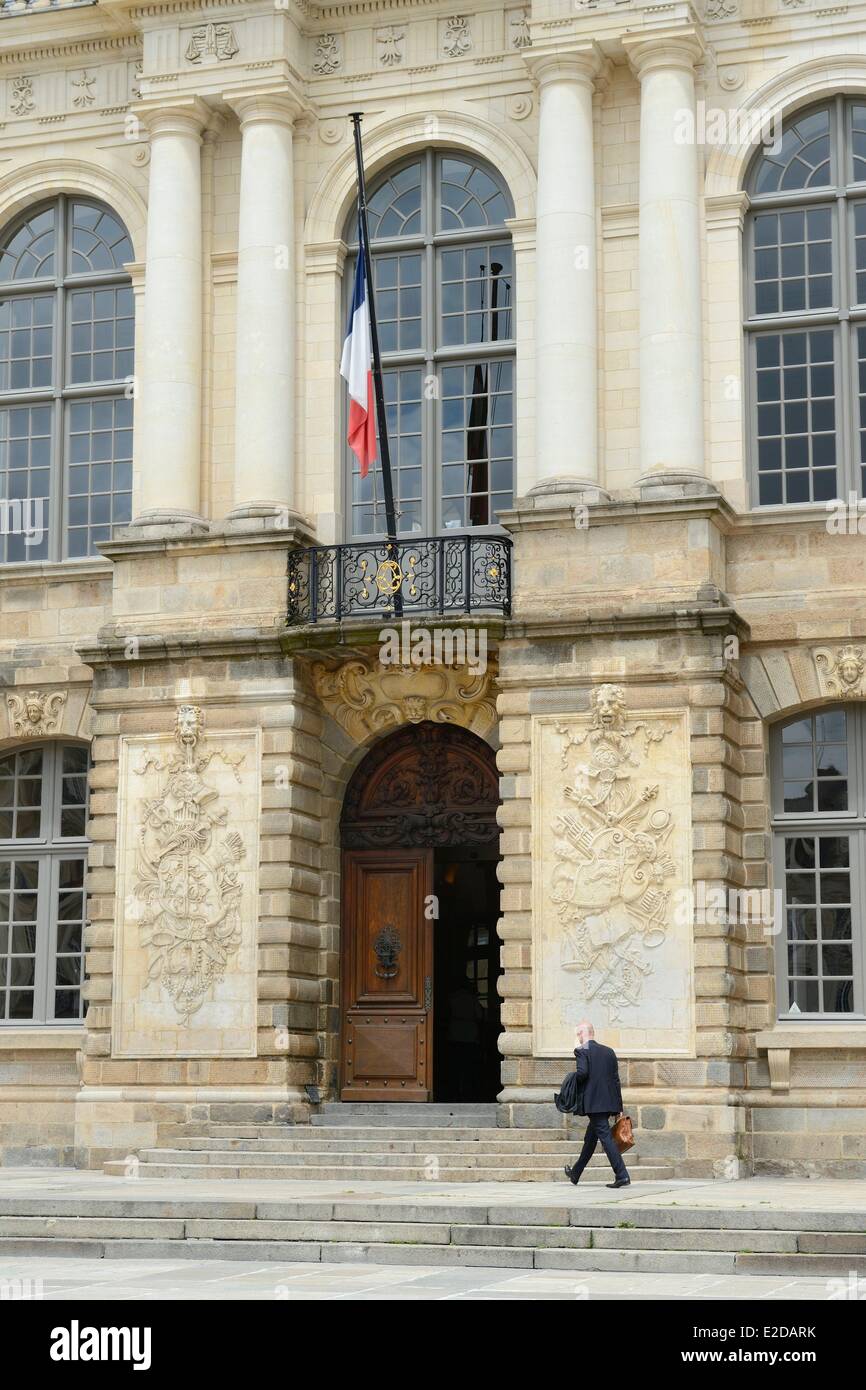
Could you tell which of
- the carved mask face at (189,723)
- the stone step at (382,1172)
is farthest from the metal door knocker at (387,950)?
the stone step at (382,1172)

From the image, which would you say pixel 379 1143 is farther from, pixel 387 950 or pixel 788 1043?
pixel 788 1043

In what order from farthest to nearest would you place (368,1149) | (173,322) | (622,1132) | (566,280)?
A: 1. (173,322)
2. (566,280)
3. (368,1149)
4. (622,1132)

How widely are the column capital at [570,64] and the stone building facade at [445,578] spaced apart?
66 mm

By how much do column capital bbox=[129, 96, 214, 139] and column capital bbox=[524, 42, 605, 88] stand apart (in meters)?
3.89

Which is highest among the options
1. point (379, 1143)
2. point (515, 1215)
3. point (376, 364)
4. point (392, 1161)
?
point (376, 364)

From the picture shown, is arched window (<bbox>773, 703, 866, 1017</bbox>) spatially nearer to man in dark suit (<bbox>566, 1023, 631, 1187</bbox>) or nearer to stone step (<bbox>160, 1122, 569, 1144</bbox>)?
stone step (<bbox>160, 1122, 569, 1144</bbox>)

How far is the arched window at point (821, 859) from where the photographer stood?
70.4ft

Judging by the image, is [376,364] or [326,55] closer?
[376,364]

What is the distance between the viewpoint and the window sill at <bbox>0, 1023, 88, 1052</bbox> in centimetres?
2358

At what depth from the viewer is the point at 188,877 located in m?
22.3

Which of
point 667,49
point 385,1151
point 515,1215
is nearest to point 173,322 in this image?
point 667,49

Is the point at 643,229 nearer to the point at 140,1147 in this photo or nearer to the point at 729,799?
the point at 729,799

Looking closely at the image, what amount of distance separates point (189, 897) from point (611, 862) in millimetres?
4580

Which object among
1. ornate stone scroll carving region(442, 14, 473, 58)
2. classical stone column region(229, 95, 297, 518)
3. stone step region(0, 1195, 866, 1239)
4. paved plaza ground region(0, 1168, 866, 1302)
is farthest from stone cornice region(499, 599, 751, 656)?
ornate stone scroll carving region(442, 14, 473, 58)
